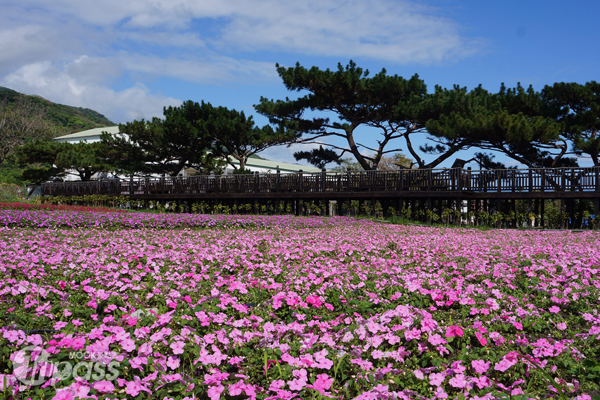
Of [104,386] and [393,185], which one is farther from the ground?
[393,185]

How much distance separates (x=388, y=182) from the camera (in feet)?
64.2

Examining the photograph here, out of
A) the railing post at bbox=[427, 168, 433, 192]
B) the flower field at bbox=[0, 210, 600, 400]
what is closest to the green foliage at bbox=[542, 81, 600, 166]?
the railing post at bbox=[427, 168, 433, 192]

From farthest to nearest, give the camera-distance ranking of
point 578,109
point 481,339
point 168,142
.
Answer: point 168,142, point 578,109, point 481,339

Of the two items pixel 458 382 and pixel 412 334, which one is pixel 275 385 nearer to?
pixel 458 382

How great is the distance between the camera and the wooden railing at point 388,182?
17163 mm

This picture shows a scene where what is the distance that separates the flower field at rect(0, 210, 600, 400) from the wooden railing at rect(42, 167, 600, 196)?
40.2ft

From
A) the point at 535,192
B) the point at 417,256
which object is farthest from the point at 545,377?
the point at 535,192

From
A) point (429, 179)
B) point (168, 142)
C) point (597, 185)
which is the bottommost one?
point (597, 185)

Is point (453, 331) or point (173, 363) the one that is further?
point (453, 331)

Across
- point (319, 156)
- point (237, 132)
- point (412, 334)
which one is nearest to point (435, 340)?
point (412, 334)

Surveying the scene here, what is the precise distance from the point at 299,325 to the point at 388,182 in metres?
16.9

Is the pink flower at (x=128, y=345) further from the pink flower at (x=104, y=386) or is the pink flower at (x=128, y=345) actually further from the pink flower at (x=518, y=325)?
the pink flower at (x=518, y=325)

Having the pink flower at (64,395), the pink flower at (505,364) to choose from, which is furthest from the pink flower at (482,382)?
the pink flower at (64,395)

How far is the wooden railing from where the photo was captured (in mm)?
17163
